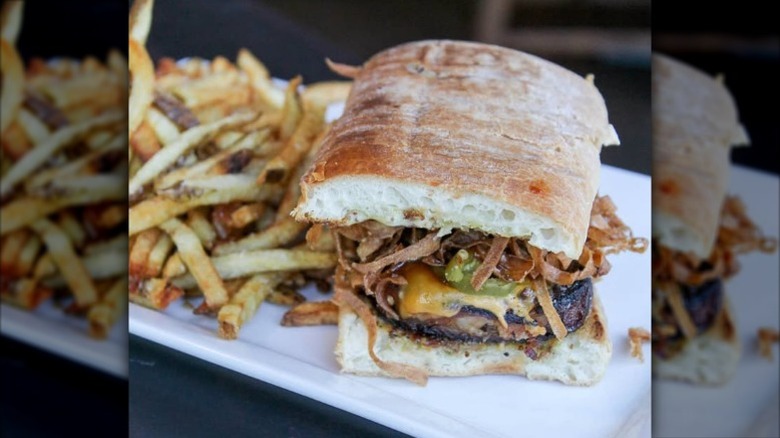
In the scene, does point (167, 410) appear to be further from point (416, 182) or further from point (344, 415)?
point (416, 182)

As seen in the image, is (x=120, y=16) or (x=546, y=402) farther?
(x=120, y=16)

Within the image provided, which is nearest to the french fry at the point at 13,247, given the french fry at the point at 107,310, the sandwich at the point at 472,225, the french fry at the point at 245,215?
the french fry at the point at 107,310

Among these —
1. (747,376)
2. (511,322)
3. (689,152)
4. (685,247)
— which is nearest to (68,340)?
(511,322)

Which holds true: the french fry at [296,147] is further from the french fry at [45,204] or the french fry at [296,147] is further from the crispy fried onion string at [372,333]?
the french fry at [45,204]

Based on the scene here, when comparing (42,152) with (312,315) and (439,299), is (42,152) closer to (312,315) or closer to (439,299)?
(312,315)

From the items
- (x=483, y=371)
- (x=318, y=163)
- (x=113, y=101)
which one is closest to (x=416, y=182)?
(x=318, y=163)
